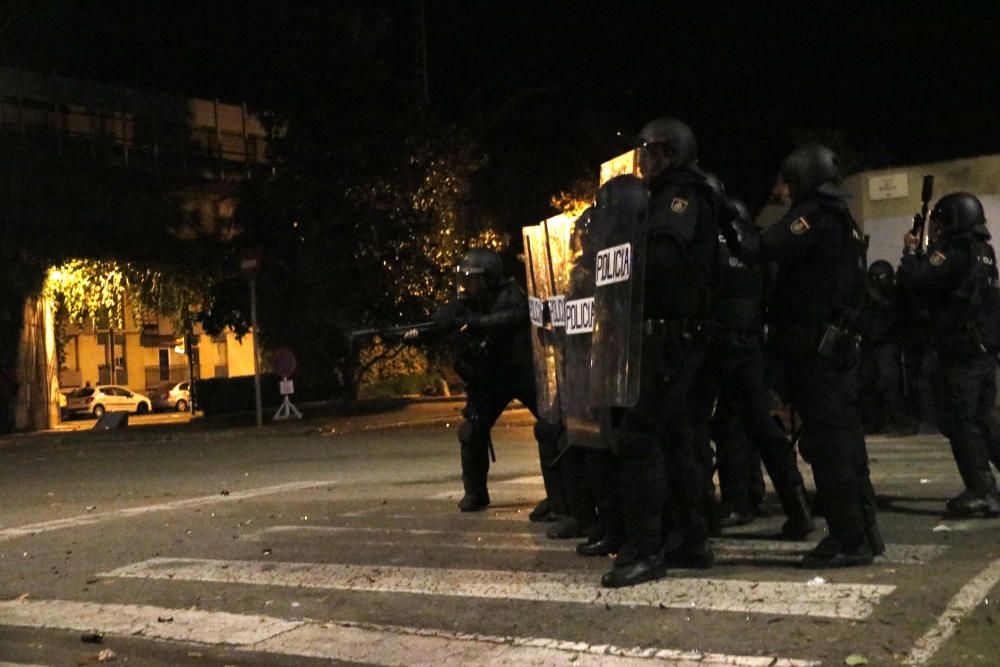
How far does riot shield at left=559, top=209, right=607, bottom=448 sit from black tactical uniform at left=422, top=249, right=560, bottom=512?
58.5 inches

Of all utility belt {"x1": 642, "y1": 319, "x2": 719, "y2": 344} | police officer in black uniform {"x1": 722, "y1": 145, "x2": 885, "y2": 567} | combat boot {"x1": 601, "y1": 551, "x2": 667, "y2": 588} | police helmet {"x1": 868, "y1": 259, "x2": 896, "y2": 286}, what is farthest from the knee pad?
police helmet {"x1": 868, "y1": 259, "x2": 896, "y2": 286}

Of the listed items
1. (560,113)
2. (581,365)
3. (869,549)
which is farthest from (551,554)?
(560,113)

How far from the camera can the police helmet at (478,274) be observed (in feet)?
27.3

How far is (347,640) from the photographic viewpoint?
522cm

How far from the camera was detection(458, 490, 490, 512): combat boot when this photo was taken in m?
8.77

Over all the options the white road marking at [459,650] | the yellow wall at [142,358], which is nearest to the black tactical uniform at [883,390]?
the white road marking at [459,650]

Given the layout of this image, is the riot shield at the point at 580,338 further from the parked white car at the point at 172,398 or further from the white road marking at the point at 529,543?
the parked white car at the point at 172,398

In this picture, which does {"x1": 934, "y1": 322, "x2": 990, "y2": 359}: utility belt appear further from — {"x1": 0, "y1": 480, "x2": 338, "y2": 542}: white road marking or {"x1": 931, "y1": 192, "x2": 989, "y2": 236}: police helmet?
{"x1": 0, "y1": 480, "x2": 338, "y2": 542}: white road marking

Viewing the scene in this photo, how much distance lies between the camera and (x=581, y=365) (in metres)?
6.21

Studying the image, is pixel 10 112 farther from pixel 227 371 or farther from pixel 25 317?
pixel 227 371

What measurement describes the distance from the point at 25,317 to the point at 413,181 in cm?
883

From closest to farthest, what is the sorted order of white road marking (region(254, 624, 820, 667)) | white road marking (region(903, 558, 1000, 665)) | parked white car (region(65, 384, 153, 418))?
1. white road marking (region(903, 558, 1000, 665))
2. white road marking (region(254, 624, 820, 667))
3. parked white car (region(65, 384, 153, 418))

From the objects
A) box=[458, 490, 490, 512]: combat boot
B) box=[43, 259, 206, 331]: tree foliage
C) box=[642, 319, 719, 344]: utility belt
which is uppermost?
box=[43, 259, 206, 331]: tree foliage

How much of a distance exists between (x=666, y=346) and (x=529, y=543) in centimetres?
215
